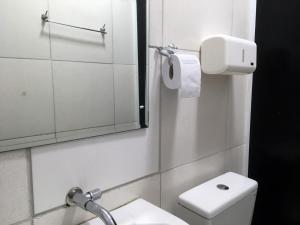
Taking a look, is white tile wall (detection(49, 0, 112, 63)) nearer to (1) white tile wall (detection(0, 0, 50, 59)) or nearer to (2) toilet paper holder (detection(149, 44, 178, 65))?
(1) white tile wall (detection(0, 0, 50, 59))

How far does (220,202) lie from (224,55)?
2.07ft

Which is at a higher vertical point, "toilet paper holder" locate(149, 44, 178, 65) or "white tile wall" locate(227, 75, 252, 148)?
"toilet paper holder" locate(149, 44, 178, 65)

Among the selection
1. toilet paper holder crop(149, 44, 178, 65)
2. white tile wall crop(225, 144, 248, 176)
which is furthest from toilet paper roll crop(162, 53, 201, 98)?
white tile wall crop(225, 144, 248, 176)

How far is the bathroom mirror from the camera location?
649mm

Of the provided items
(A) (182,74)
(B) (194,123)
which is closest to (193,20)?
(A) (182,74)

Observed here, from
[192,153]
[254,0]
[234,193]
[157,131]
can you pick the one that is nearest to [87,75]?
[157,131]

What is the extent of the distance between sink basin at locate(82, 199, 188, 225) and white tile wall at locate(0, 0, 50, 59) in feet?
1.88

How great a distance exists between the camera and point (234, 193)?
109 centimetres

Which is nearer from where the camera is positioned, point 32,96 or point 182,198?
point 32,96

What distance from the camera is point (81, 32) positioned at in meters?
0.78

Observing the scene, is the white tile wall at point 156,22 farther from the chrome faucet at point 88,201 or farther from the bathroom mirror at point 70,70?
the chrome faucet at point 88,201

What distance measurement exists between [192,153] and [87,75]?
65 centimetres

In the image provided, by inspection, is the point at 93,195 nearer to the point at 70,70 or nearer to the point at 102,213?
the point at 102,213

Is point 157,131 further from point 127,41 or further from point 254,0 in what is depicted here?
point 254,0
